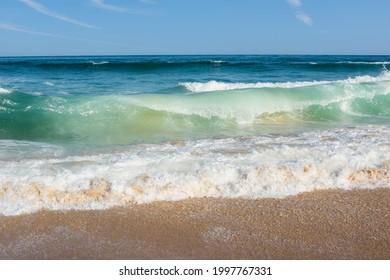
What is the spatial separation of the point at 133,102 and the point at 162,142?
10.9 feet

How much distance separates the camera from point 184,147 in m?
5.70

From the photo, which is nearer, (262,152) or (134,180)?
(134,180)

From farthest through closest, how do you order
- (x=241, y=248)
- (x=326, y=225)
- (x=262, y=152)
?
(x=262, y=152), (x=326, y=225), (x=241, y=248)

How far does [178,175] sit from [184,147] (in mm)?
1593

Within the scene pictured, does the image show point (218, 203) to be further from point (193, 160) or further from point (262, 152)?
point (262, 152)

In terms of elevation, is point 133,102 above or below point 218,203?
above

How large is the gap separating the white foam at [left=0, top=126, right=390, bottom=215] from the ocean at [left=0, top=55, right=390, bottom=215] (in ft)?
0.04

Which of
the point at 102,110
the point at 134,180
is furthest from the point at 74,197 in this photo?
the point at 102,110

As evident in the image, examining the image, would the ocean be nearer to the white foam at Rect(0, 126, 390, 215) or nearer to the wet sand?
the white foam at Rect(0, 126, 390, 215)

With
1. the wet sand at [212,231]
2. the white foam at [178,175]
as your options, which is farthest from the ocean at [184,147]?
the wet sand at [212,231]

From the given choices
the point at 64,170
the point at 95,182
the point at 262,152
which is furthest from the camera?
the point at 262,152

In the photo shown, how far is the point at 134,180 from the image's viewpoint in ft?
13.1

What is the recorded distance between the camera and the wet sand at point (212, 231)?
2.88m

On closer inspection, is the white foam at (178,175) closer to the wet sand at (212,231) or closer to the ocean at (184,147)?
the ocean at (184,147)
